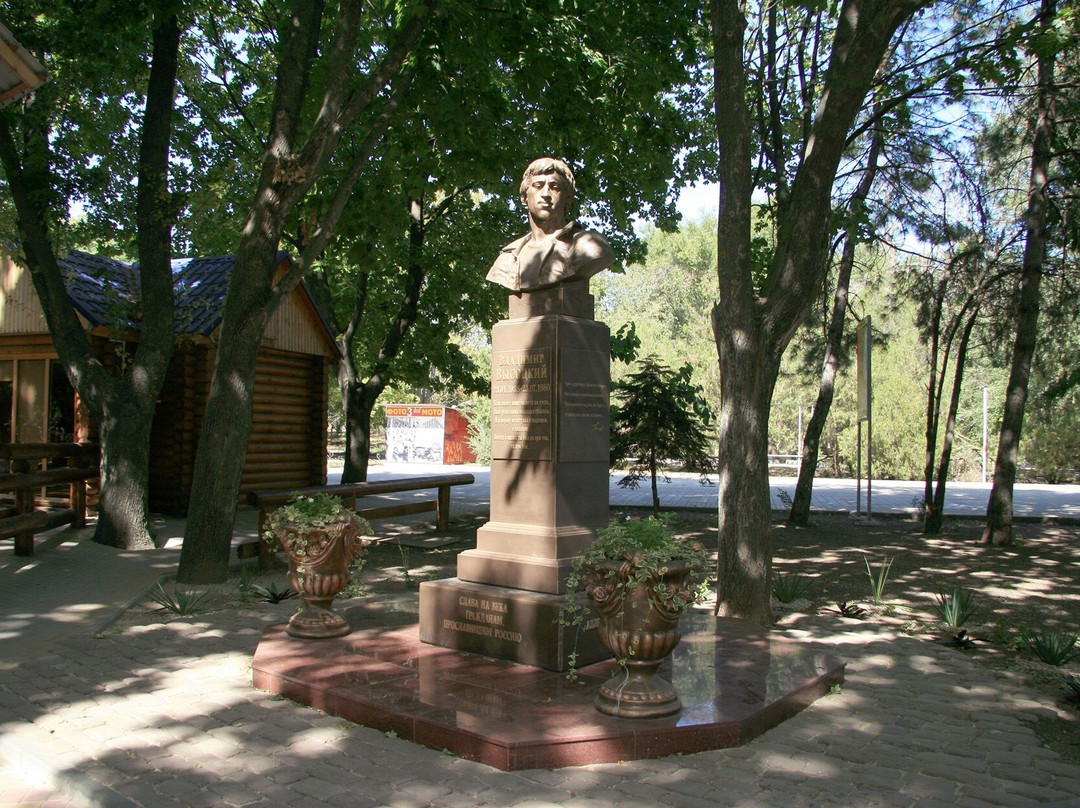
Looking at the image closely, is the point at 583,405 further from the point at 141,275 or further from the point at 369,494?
the point at 141,275

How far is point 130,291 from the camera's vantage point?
1362cm

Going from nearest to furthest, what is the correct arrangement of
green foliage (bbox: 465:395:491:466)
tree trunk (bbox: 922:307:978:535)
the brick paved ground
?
1. the brick paved ground
2. tree trunk (bbox: 922:307:978:535)
3. green foliage (bbox: 465:395:491:466)

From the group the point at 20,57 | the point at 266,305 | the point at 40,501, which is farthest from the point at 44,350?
the point at 20,57

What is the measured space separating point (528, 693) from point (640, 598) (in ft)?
3.58

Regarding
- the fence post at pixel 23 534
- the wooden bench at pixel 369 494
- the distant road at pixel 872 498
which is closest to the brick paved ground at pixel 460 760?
the wooden bench at pixel 369 494

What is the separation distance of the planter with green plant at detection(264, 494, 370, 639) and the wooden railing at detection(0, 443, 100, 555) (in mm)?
5083

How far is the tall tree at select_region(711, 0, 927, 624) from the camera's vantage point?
7.69 metres

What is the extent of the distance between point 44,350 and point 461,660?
12.9 m

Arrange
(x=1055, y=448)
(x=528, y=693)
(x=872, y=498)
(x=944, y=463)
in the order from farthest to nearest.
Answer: (x=1055, y=448) → (x=872, y=498) → (x=944, y=463) → (x=528, y=693)

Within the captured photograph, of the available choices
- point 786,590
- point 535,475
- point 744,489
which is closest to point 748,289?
point 744,489

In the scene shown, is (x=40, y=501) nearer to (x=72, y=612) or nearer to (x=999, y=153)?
(x=72, y=612)

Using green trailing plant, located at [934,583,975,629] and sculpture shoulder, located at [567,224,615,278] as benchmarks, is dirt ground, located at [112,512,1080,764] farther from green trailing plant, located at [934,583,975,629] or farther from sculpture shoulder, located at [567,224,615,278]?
sculpture shoulder, located at [567,224,615,278]

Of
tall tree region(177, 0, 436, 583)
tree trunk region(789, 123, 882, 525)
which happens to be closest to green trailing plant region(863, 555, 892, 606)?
tree trunk region(789, 123, 882, 525)

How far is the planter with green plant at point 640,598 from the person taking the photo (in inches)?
182
